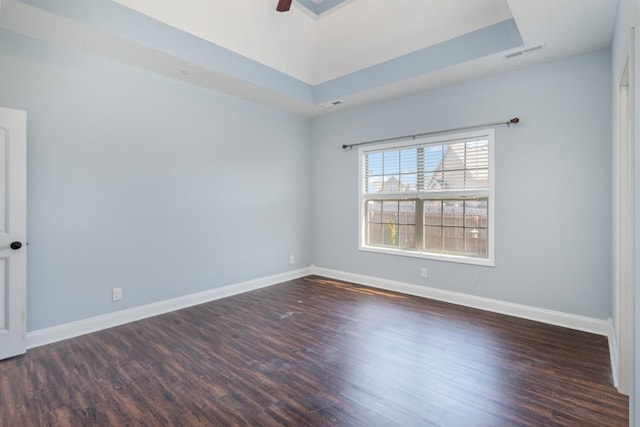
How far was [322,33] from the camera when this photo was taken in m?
4.04

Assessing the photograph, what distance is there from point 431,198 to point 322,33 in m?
2.49

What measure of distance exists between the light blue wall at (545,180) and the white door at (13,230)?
4104 millimetres

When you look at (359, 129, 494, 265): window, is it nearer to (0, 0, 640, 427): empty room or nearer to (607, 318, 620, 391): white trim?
(0, 0, 640, 427): empty room

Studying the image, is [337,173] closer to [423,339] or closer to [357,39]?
[357,39]

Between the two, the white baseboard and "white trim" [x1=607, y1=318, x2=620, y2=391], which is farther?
the white baseboard

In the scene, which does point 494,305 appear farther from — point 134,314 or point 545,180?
point 134,314

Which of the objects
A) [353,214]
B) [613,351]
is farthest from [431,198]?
[613,351]

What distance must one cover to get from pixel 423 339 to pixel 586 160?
2361mm

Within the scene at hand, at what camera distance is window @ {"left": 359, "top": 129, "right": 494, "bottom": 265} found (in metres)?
3.95

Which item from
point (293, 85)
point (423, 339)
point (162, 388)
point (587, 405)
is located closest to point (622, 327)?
point (587, 405)

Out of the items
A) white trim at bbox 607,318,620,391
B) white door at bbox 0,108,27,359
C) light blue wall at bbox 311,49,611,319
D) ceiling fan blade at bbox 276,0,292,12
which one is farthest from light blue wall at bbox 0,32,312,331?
white trim at bbox 607,318,620,391

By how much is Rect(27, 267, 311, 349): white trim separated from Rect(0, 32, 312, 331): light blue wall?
68 millimetres

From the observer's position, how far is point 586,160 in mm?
3227

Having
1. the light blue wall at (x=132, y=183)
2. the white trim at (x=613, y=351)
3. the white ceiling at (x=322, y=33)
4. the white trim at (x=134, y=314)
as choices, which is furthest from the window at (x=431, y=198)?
the white trim at (x=134, y=314)
